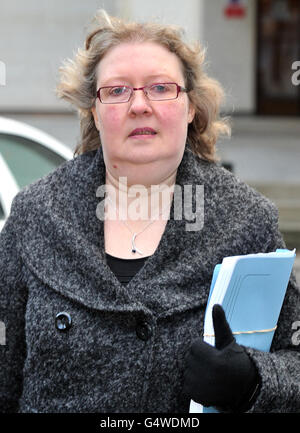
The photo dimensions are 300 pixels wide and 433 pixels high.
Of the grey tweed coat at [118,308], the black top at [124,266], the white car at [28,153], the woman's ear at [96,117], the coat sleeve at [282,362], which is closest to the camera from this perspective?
the coat sleeve at [282,362]

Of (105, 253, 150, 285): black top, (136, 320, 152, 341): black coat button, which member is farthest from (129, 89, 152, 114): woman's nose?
(136, 320, 152, 341): black coat button

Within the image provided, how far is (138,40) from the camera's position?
2.27 metres

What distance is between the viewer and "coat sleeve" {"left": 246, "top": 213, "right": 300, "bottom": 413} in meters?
2.03

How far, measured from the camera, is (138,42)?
2.26 meters

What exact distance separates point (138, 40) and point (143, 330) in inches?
29.3

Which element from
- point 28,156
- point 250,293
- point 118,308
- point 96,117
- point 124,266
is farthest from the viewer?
point 28,156

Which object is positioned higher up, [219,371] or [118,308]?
[118,308]

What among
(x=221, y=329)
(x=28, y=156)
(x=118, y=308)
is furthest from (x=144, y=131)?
(x=28, y=156)

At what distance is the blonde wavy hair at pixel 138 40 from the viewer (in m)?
2.30

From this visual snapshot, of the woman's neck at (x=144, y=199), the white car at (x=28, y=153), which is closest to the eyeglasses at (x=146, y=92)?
the woman's neck at (x=144, y=199)

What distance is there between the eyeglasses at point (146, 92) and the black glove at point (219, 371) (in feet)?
1.94

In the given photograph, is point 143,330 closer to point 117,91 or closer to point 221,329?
point 221,329

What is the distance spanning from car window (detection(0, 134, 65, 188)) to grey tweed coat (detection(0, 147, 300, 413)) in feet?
7.94

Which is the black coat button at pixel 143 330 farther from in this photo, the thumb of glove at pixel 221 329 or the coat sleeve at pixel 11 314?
the coat sleeve at pixel 11 314
